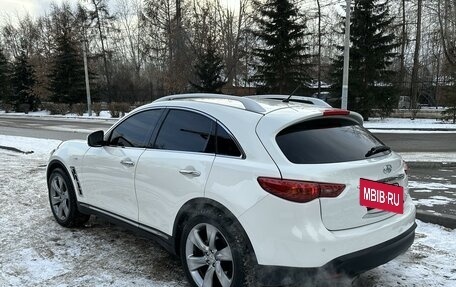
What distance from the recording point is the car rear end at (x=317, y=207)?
2945 mm

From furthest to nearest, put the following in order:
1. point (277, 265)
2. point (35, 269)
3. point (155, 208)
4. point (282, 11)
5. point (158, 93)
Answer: point (158, 93) → point (282, 11) → point (35, 269) → point (155, 208) → point (277, 265)

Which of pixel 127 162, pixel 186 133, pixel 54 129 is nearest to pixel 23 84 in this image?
pixel 54 129

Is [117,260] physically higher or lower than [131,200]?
lower

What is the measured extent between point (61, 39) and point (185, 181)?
44986mm

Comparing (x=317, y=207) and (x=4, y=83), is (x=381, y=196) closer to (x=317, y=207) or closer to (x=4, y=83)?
(x=317, y=207)

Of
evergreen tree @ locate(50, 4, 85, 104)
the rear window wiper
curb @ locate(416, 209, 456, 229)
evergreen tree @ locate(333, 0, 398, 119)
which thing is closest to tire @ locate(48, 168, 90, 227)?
the rear window wiper

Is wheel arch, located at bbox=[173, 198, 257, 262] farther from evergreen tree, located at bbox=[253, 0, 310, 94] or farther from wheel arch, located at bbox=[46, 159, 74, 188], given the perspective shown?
evergreen tree, located at bbox=[253, 0, 310, 94]

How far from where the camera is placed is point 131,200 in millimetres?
4160

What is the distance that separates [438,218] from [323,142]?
2.83 metres

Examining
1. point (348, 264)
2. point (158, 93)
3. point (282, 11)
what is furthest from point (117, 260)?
point (158, 93)

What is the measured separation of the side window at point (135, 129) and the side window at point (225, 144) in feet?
3.04

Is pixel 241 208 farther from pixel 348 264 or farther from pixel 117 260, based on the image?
pixel 117 260

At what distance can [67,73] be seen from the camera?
4350 centimetres

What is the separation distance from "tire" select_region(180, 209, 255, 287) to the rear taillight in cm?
42
